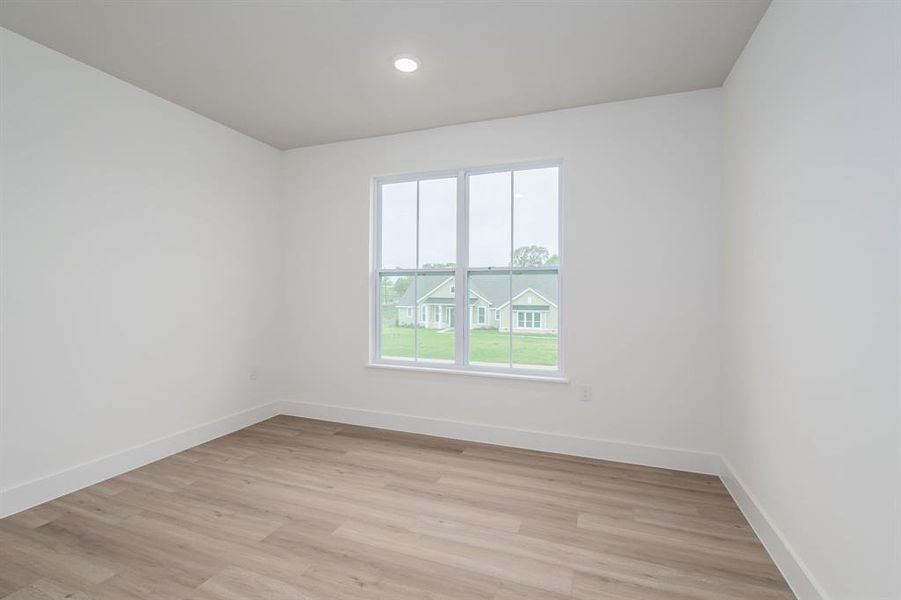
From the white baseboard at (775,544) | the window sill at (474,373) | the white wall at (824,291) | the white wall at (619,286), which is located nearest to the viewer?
the white wall at (824,291)

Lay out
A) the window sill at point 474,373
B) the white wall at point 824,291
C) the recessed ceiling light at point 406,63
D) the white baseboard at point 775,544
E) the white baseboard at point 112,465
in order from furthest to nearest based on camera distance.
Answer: the window sill at point 474,373, the recessed ceiling light at point 406,63, the white baseboard at point 112,465, the white baseboard at point 775,544, the white wall at point 824,291

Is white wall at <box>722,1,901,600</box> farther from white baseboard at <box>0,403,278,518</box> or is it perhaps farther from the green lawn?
white baseboard at <box>0,403,278,518</box>

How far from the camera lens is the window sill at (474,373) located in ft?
11.3

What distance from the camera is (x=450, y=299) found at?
3.91 m

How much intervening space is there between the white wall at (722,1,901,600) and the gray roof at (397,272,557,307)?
4.59 ft

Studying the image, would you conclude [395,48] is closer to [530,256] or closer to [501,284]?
[530,256]

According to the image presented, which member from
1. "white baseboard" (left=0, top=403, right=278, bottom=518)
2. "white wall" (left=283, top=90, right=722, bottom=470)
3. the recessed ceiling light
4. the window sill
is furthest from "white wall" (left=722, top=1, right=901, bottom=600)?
"white baseboard" (left=0, top=403, right=278, bottom=518)

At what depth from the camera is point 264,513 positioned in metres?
2.47

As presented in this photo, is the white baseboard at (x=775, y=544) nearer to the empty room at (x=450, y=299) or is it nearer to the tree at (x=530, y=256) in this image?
the empty room at (x=450, y=299)

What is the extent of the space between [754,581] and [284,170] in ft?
15.7

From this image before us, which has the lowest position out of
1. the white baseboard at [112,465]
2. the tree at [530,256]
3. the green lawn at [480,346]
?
the white baseboard at [112,465]

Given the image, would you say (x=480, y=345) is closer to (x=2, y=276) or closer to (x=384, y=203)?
(x=384, y=203)

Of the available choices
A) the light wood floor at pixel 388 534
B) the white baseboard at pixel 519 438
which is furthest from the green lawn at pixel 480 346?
the light wood floor at pixel 388 534

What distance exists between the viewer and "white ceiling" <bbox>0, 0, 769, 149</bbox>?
7.28 ft
